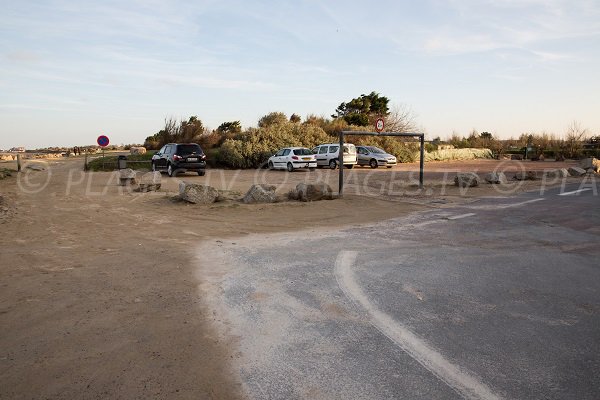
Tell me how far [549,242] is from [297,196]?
23.6ft

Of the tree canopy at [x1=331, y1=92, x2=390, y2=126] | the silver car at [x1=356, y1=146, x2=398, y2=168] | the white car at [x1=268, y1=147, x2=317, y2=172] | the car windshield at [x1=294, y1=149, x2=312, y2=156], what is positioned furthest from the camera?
the tree canopy at [x1=331, y1=92, x2=390, y2=126]

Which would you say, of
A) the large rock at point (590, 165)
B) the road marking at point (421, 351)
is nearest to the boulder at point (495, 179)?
the large rock at point (590, 165)

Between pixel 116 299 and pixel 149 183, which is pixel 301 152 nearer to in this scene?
pixel 149 183

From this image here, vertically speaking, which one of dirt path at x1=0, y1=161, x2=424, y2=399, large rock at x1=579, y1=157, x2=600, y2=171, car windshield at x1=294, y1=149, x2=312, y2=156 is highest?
car windshield at x1=294, y1=149, x2=312, y2=156

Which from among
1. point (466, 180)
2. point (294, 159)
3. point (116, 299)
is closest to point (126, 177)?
point (294, 159)

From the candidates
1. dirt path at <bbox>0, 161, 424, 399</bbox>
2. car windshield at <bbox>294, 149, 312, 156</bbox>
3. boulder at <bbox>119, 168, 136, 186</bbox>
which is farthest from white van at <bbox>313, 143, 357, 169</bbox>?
dirt path at <bbox>0, 161, 424, 399</bbox>

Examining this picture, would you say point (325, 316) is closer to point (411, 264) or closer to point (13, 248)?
point (411, 264)

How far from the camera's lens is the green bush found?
101 ft

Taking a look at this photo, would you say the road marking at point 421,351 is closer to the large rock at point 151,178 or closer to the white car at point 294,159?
the large rock at point 151,178

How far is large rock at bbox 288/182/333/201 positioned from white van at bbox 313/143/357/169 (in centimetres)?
1451

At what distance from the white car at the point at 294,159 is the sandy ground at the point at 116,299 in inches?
610

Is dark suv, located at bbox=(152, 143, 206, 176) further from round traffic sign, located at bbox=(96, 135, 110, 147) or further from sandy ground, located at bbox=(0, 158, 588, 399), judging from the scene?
sandy ground, located at bbox=(0, 158, 588, 399)

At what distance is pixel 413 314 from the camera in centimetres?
436

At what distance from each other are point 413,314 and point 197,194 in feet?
30.1
